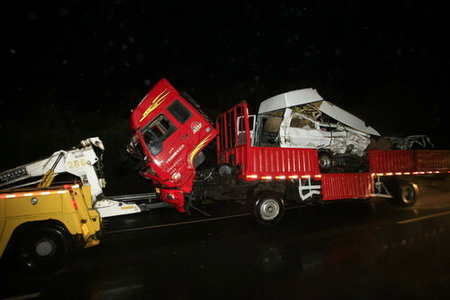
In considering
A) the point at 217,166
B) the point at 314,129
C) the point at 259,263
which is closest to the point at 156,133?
the point at 217,166

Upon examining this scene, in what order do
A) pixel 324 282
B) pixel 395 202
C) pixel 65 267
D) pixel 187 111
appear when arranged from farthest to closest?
pixel 395 202 < pixel 187 111 < pixel 65 267 < pixel 324 282

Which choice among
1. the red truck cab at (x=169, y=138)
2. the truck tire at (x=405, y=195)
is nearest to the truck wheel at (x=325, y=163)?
the truck tire at (x=405, y=195)

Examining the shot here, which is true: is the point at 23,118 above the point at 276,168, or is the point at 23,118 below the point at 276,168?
above

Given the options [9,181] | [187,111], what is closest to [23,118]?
[9,181]

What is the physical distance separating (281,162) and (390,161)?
4.42 m

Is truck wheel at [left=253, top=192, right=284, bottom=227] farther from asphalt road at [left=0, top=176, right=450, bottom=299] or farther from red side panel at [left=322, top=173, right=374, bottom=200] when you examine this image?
red side panel at [left=322, top=173, right=374, bottom=200]

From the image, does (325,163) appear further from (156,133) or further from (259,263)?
(156,133)

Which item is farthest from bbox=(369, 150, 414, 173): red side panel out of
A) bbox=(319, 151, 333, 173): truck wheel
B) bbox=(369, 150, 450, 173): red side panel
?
bbox=(319, 151, 333, 173): truck wheel

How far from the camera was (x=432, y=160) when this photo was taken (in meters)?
10.1

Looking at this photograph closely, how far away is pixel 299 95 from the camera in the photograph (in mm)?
7438

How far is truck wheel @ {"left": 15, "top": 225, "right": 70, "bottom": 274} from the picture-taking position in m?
4.44

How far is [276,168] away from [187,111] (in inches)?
104

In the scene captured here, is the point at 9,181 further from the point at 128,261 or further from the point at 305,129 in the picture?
the point at 305,129

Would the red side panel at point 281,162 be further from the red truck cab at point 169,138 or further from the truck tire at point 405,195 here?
the truck tire at point 405,195
